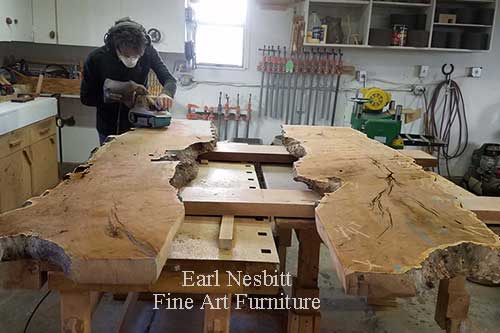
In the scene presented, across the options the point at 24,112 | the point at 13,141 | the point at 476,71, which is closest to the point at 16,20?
the point at 24,112

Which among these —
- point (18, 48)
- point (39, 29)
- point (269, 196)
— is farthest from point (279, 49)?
point (269, 196)

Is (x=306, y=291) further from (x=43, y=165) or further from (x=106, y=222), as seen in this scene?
(x=43, y=165)

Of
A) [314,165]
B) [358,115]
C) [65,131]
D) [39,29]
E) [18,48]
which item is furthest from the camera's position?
[65,131]

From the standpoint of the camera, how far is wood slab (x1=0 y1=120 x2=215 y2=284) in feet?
3.06

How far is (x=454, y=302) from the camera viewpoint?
5.40 ft

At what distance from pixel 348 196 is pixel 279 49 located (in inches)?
121

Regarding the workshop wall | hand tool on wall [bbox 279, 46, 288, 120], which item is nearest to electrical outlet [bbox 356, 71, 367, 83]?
the workshop wall

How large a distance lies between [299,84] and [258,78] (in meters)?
0.38

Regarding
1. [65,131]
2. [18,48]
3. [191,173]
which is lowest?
[65,131]

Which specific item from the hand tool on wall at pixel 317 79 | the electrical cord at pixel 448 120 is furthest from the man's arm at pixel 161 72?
the electrical cord at pixel 448 120

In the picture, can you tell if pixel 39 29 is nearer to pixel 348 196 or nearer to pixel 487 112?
pixel 348 196

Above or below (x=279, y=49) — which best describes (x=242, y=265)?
below

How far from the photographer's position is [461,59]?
4.32 m

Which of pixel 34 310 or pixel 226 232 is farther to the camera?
pixel 34 310
